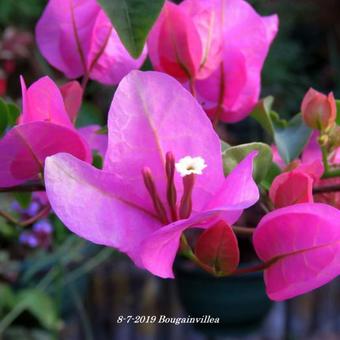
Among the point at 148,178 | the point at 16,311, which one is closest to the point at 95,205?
the point at 148,178

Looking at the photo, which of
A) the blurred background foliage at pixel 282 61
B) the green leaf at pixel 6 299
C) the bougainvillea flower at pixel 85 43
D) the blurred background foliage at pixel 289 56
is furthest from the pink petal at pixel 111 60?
the blurred background foliage at pixel 289 56

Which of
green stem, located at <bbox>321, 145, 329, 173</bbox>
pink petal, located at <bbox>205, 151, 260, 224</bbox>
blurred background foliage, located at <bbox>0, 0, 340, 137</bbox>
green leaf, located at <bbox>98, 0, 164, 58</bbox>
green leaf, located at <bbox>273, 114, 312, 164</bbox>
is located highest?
green leaf, located at <bbox>98, 0, 164, 58</bbox>

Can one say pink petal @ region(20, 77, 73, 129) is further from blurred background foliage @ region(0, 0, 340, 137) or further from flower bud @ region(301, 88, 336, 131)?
blurred background foliage @ region(0, 0, 340, 137)

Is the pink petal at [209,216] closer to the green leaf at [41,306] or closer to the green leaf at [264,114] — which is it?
the green leaf at [264,114]

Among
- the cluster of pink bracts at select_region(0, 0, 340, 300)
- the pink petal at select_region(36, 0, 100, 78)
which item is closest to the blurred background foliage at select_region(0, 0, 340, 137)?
the pink petal at select_region(36, 0, 100, 78)

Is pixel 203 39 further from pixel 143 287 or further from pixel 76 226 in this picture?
pixel 143 287
